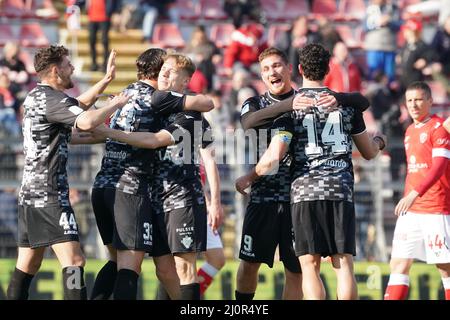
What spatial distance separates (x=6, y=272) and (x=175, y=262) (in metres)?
4.29

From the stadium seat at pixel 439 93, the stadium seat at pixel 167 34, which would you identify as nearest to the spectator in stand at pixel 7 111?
the stadium seat at pixel 167 34

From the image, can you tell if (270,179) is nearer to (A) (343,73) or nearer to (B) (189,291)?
(B) (189,291)

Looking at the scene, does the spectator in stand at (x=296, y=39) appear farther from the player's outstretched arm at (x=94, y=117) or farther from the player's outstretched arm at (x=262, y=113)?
the player's outstretched arm at (x=94, y=117)

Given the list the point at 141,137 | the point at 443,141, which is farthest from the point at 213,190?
the point at 443,141

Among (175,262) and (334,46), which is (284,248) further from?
(334,46)

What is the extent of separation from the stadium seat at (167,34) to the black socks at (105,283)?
11.4m

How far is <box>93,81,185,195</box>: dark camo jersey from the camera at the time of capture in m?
10.1

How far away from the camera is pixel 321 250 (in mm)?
9688

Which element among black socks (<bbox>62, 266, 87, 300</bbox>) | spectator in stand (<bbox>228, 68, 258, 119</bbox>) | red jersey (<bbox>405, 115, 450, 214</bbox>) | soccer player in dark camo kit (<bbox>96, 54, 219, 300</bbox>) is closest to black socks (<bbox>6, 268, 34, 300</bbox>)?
black socks (<bbox>62, 266, 87, 300</bbox>)

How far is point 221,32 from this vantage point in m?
22.0

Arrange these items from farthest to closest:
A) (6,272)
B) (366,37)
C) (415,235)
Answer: (366,37) < (6,272) < (415,235)

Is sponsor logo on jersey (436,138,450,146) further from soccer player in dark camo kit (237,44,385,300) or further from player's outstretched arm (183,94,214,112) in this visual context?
player's outstretched arm (183,94,214,112)
